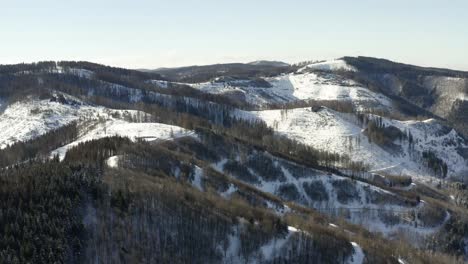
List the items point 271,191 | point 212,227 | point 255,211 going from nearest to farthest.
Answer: point 212,227
point 255,211
point 271,191

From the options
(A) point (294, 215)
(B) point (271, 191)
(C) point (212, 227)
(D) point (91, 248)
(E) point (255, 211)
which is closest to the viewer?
(D) point (91, 248)

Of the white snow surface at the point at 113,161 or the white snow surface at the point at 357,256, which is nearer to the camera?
the white snow surface at the point at 357,256

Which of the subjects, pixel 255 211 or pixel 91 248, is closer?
pixel 91 248

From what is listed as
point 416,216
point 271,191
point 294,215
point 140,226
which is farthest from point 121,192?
point 416,216

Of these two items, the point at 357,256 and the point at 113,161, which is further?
the point at 113,161

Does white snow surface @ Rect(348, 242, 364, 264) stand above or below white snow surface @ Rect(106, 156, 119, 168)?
below

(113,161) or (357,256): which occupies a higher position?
(113,161)

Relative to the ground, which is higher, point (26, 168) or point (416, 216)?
point (26, 168)

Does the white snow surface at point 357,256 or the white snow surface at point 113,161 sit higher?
the white snow surface at point 113,161

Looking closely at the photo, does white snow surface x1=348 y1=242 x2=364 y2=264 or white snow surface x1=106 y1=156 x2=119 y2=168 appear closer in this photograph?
white snow surface x1=348 y1=242 x2=364 y2=264

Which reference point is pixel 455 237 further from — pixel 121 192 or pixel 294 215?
pixel 121 192

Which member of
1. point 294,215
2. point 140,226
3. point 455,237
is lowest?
point 455,237
